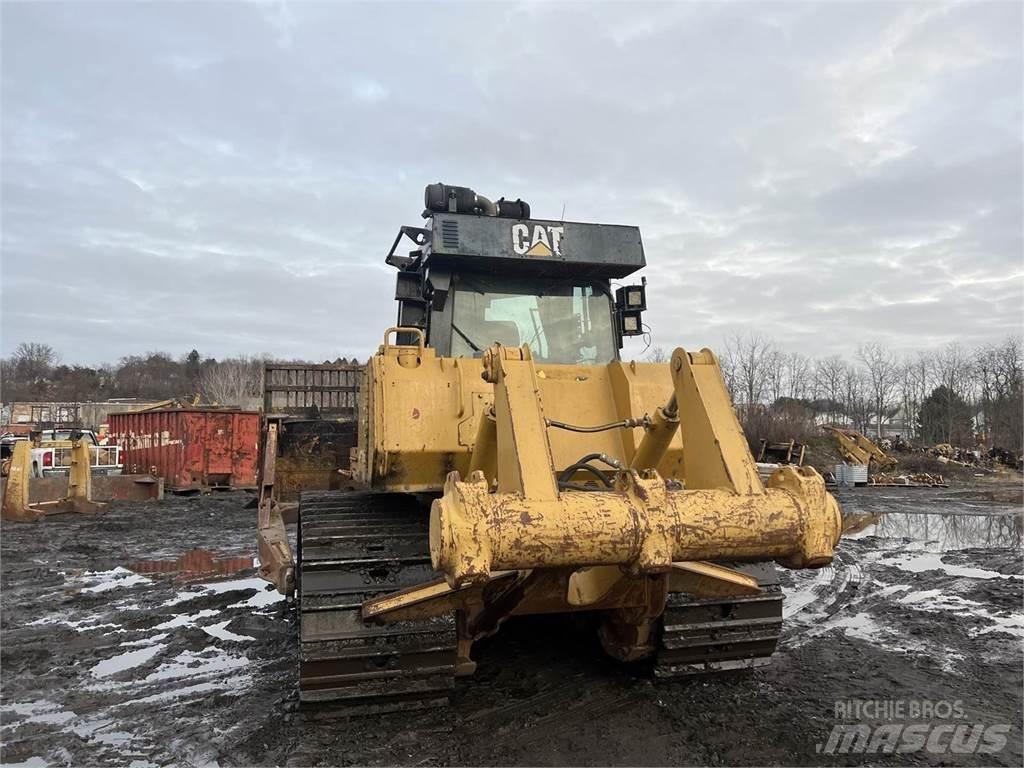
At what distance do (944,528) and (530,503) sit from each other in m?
12.6

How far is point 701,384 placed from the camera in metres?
3.46

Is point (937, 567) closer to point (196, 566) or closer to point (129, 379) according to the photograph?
point (196, 566)

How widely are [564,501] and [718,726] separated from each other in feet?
6.49

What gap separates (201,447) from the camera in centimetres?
1642

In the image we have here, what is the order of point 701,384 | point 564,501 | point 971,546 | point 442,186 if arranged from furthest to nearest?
1. point 971,546
2. point 442,186
3. point 701,384
4. point 564,501

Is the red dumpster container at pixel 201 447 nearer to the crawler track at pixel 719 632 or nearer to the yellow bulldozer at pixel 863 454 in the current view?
the crawler track at pixel 719 632

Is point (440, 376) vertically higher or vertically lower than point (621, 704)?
higher

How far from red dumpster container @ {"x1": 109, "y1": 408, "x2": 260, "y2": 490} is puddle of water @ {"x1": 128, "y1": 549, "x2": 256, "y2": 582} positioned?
7.19 m

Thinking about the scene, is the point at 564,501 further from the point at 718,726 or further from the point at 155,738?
the point at 155,738

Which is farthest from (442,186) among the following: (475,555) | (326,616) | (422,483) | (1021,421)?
(1021,421)

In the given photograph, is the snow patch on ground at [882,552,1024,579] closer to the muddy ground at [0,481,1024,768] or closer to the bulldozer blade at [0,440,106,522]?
the muddy ground at [0,481,1024,768]

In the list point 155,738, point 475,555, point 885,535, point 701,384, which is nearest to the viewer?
point 475,555

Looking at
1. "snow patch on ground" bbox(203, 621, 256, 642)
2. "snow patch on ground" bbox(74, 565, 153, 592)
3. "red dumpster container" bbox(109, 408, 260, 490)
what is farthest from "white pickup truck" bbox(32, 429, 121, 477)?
"snow patch on ground" bbox(203, 621, 256, 642)

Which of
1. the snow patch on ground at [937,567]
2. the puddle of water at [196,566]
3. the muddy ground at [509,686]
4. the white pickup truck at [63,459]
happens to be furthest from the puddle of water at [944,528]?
the white pickup truck at [63,459]
